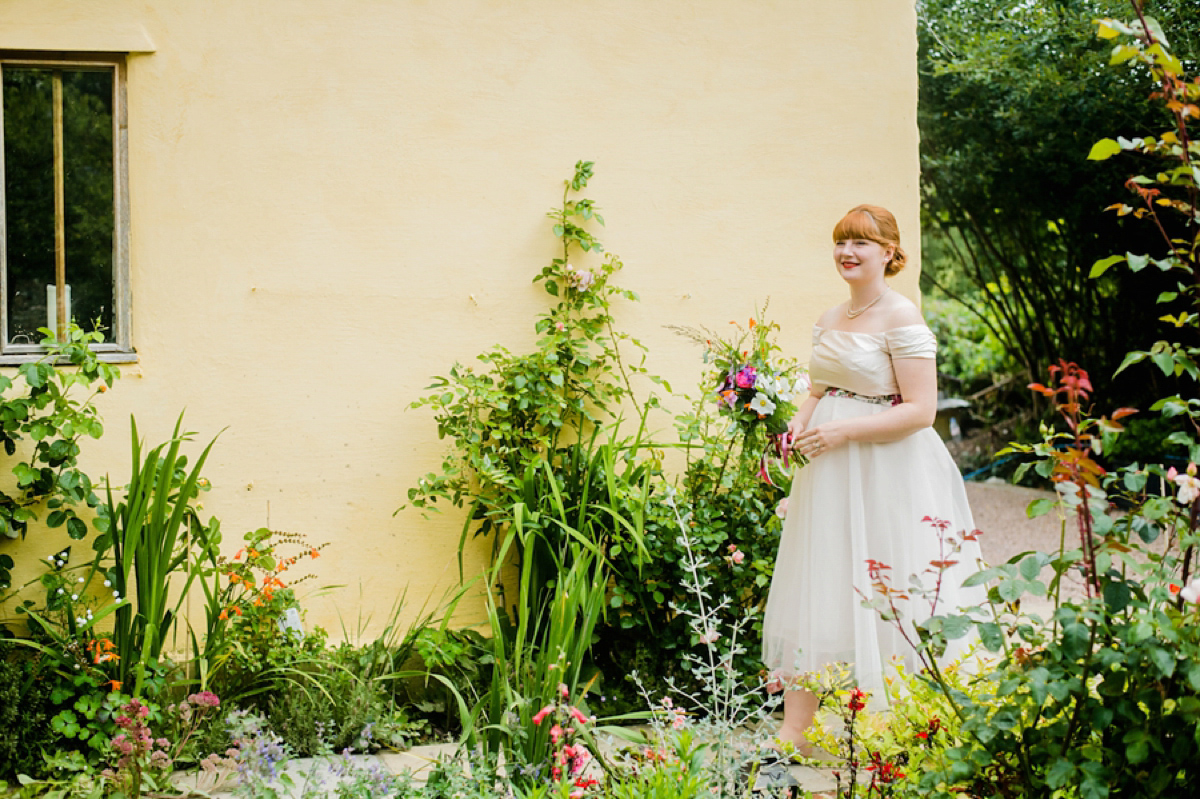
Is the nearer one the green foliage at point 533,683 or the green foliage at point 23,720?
the green foliage at point 533,683

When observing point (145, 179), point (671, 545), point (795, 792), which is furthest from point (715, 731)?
point (145, 179)

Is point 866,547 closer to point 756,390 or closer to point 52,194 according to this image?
point 756,390

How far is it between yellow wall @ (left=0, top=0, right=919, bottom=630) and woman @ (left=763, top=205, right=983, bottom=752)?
3.30 ft

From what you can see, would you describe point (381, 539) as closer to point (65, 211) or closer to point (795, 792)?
point (65, 211)

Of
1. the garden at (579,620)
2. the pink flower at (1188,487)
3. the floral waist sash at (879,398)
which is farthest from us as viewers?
the floral waist sash at (879,398)

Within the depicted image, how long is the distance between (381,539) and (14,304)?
1.51 metres

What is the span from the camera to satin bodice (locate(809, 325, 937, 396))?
113 inches

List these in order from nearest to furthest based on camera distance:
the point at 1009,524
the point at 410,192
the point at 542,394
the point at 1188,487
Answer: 1. the point at 1188,487
2. the point at 542,394
3. the point at 410,192
4. the point at 1009,524

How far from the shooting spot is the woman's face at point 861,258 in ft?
9.64

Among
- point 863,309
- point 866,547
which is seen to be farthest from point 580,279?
point 866,547

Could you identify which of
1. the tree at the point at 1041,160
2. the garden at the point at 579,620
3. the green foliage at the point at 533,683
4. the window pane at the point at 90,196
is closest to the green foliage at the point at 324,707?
the garden at the point at 579,620

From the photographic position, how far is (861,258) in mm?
2943

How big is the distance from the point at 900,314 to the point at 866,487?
52cm

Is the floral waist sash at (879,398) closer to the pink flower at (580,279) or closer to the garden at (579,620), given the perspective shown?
the garden at (579,620)
